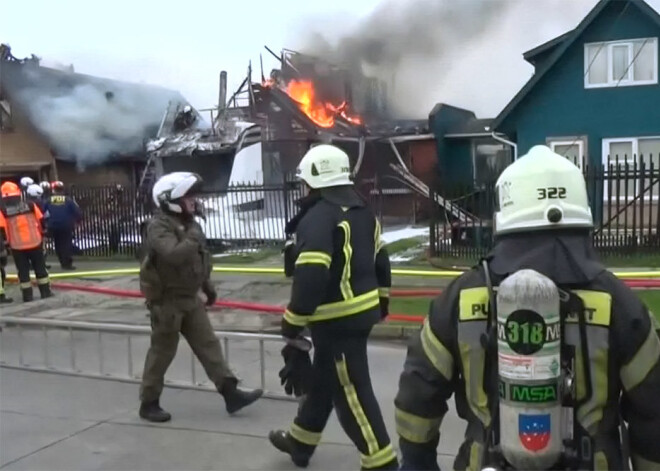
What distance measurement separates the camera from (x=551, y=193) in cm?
216

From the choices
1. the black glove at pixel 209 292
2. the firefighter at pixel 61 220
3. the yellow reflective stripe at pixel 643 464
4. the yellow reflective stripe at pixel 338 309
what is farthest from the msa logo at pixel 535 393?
the firefighter at pixel 61 220

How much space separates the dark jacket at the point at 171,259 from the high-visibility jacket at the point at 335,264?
4.46ft

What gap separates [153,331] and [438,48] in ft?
63.4

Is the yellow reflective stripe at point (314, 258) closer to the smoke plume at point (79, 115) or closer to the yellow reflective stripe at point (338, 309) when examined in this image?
the yellow reflective stripe at point (338, 309)

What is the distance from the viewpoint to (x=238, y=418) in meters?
5.77

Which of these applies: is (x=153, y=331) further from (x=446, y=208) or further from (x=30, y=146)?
(x=30, y=146)

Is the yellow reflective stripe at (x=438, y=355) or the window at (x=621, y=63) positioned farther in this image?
the window at (x=621, y=63)

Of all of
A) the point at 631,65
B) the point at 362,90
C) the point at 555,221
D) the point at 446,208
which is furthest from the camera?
the point at 362,90

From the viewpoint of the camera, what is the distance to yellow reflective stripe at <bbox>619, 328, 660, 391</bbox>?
212cm

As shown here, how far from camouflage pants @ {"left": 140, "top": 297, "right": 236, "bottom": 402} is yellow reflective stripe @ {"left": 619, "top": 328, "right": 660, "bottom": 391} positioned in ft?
12.6

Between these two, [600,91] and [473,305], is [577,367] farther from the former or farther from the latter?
[600,91]

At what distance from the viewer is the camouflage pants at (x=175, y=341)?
559 cm

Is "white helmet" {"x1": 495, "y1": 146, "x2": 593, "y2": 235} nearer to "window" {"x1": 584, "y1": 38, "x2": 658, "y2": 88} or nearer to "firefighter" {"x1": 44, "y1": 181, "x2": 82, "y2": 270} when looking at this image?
"firefighter" {"x1": 44, "y1": 181, "x2": 82, "y2": 270}

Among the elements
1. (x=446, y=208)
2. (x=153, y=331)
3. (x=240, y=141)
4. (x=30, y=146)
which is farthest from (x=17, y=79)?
(x=153, y=331)
